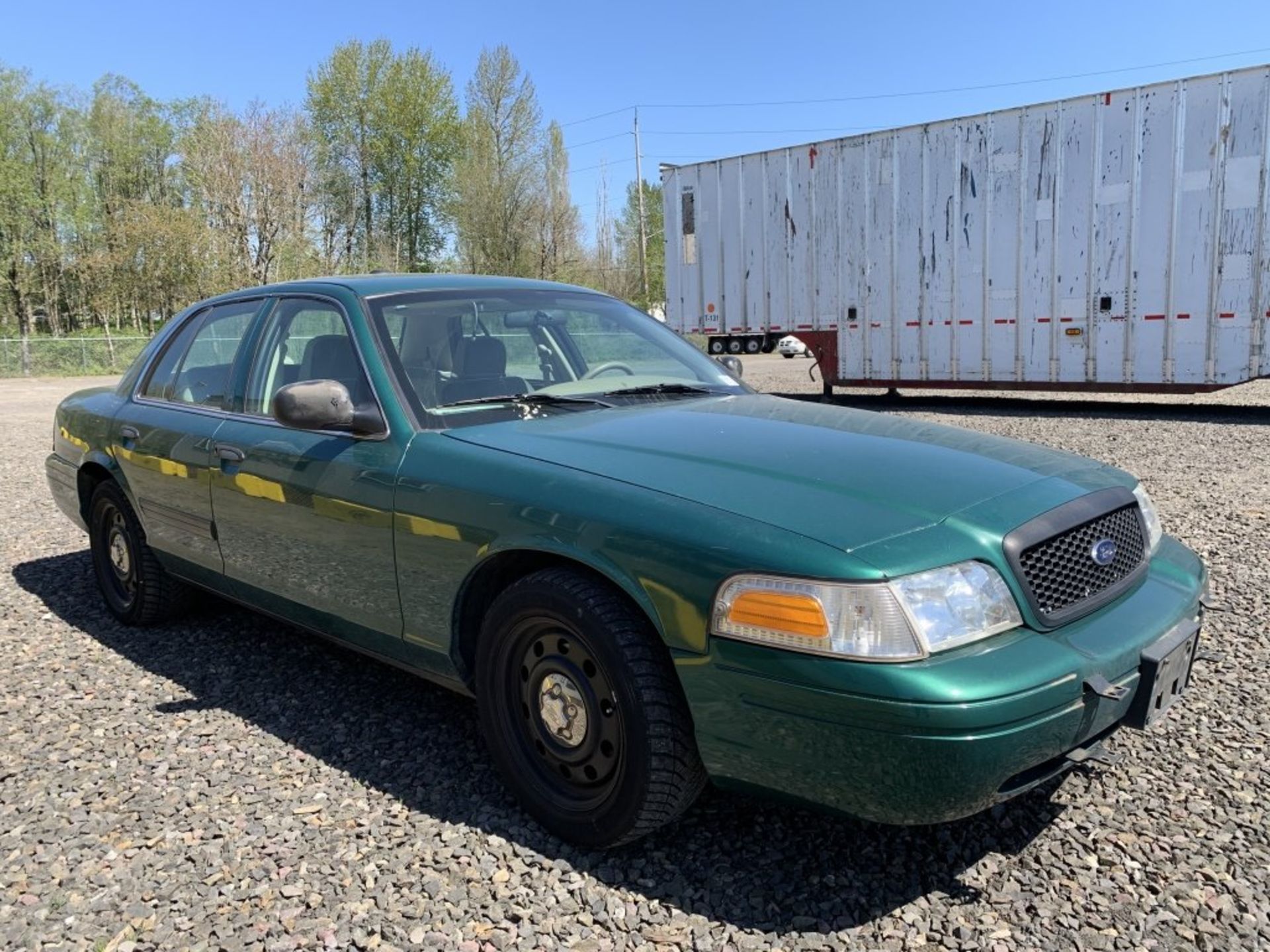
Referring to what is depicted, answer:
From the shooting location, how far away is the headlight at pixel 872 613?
2.05m

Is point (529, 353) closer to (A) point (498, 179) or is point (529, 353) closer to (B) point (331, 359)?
(B) point (331, 359)

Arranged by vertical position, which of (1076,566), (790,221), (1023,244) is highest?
(790,221)

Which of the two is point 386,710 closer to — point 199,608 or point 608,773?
point 608,773

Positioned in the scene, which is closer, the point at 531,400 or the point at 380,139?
the point at 531,400

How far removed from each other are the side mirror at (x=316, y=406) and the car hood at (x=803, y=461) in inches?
15.0

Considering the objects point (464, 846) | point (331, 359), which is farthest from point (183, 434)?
point (464, 846)

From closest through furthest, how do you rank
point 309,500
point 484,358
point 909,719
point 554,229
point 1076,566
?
point 909,719 < point 1076,566 < point 309,500 < point 484,358 < point 554,229

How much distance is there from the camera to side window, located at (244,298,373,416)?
336 cm

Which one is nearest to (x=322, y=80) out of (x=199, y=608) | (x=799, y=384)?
(x=799, y=384)

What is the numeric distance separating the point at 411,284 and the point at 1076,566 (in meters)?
2.56

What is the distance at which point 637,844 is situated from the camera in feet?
8.61

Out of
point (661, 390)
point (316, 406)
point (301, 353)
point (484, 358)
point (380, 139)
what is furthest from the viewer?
point (380, 139)

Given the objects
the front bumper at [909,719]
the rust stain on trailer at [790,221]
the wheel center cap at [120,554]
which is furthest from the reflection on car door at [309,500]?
the rust stain on trailer at [790,221]

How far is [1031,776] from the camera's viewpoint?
2.20 meters
